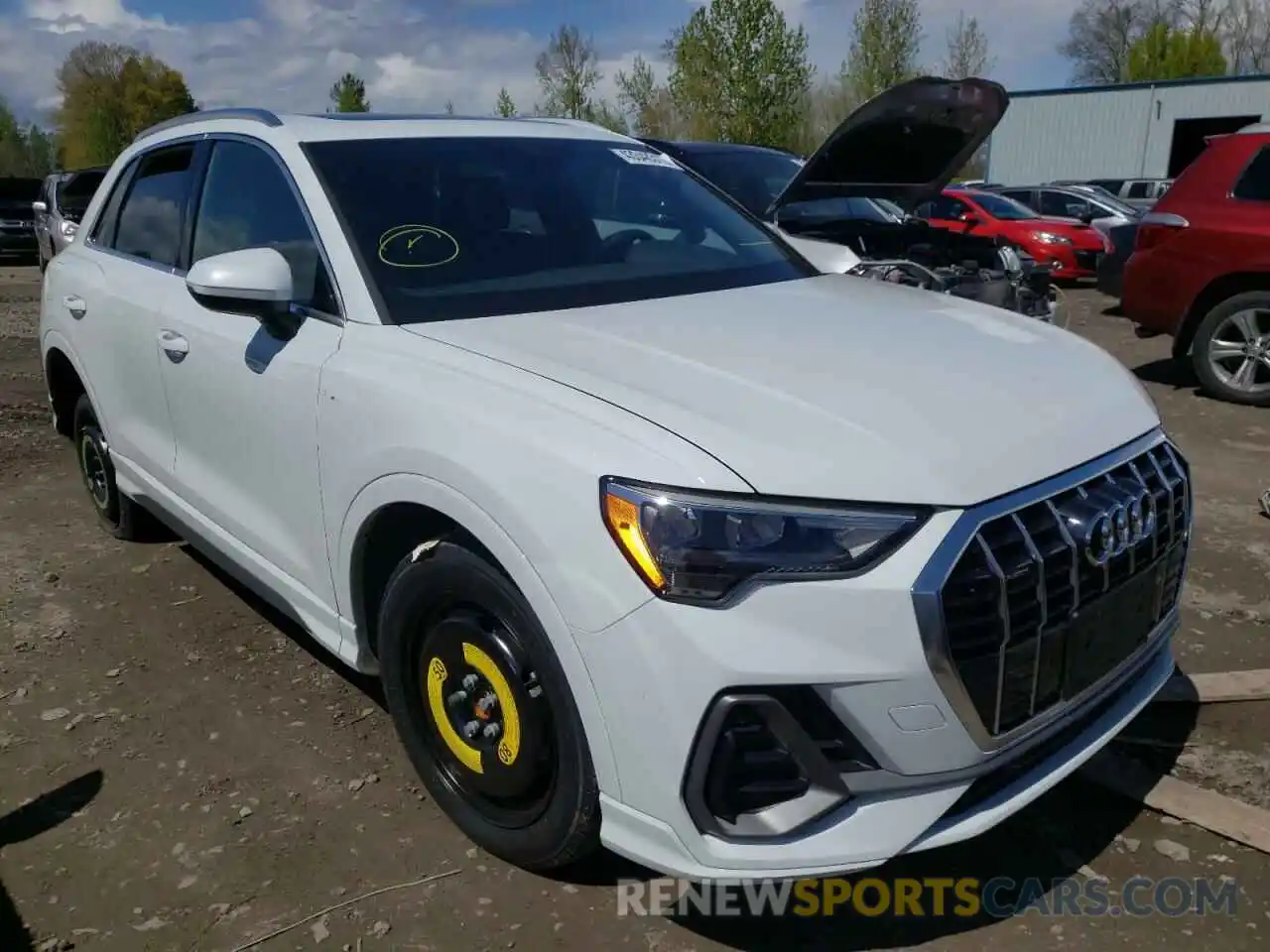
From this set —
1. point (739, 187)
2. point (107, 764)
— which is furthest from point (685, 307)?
point (739, 187)

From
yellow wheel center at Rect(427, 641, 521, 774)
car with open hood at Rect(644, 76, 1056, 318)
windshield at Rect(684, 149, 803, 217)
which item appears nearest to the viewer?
yellow wheel center at Rect(427, 641, 521, 774)

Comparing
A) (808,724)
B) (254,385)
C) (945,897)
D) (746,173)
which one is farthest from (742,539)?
(746,173)

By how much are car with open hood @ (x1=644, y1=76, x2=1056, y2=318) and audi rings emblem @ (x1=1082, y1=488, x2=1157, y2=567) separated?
295 cm

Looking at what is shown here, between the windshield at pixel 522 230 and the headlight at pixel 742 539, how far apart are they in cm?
102

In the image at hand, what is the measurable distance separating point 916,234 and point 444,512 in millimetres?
5185

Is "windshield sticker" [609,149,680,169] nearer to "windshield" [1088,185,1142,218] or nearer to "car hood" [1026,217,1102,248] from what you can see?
"car hood" [1026,217,1102,248]

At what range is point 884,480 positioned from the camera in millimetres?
1967

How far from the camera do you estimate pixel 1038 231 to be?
15.5 metres

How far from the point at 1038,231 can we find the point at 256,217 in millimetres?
14398

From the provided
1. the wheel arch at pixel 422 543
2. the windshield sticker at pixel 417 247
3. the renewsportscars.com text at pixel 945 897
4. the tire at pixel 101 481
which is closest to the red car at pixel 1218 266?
the renewsportscars.com text at pixel 945 897

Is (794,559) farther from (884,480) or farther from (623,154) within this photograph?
(623,154)

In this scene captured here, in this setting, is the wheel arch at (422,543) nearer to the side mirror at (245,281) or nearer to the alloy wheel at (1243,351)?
the side mirror at (245,281)

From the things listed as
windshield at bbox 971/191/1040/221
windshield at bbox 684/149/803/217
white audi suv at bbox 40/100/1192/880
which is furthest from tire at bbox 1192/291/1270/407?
windshield at bbox 971/191/1040/221

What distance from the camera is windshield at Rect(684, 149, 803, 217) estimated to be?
26.0 ft
